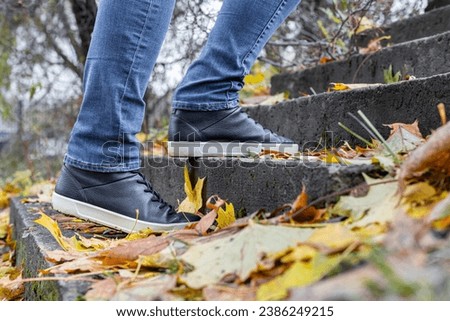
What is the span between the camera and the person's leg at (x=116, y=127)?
1354 millimetres

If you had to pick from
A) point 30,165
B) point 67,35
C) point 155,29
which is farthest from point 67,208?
point 30,165

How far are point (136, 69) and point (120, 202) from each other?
1.20 feet

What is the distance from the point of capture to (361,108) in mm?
1726

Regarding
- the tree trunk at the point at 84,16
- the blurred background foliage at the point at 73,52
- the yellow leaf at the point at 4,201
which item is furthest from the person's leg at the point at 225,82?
the tree trunk at the point at 84,16

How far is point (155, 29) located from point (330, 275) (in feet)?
2.89

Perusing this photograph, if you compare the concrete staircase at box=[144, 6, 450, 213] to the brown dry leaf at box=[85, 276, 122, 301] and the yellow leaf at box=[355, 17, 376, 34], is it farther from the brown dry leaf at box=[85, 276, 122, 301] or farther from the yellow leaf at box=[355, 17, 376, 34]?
the brown dry leaf at box=[85, 276, 122, 301]

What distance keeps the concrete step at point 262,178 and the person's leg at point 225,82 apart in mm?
101

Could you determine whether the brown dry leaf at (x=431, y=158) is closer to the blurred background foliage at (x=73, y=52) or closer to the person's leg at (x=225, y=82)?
the person's leg at (x=225, y=82)

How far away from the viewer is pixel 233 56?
1.56m

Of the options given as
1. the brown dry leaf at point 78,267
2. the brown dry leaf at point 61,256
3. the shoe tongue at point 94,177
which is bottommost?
the brown dry leaf at point 61,256

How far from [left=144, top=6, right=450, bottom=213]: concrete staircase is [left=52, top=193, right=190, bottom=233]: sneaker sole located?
219mm

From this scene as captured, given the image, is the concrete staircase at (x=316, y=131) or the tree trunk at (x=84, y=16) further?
the tree trunk at (x=84, y=16)

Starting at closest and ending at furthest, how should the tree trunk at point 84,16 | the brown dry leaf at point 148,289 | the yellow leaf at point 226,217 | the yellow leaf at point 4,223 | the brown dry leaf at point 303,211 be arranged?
1. the brown dry leaf at point 148,289
2. the brown dry leaf at point 303,211
3. the yellow leaf at point 226,217
4. the yellow leaf at point 4,223
5. the tree trunk at point 84,16

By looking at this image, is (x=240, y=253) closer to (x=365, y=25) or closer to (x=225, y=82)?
(x=225, y=82)
